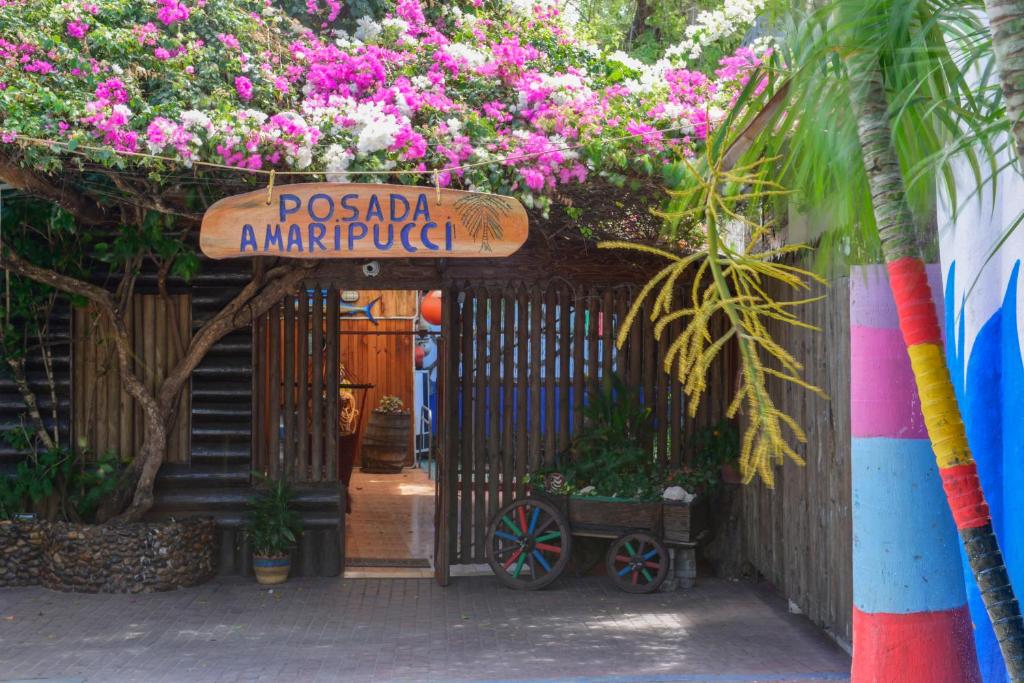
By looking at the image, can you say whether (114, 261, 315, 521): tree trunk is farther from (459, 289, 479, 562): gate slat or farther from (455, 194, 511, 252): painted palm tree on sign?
(455, 194, 511, 252): painted palm tree on sign

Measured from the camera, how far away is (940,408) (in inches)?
118

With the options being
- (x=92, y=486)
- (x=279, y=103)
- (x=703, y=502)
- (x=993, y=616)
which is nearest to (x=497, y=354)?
(x=703, y=502)

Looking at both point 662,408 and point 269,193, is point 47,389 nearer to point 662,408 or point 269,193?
point 269,193

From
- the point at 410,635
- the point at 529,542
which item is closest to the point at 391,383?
the point at 529,542

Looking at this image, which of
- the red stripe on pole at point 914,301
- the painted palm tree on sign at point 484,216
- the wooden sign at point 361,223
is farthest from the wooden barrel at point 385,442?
the red stripe on pole at point 914,301

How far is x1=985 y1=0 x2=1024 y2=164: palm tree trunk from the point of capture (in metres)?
2.58

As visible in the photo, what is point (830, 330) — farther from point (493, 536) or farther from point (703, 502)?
point (493, 536)

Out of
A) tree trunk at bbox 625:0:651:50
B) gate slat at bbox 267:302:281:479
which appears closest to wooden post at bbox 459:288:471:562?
gate slat at bbox 267:302:281:479

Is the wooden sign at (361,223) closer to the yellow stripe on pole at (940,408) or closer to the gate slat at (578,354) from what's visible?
the gate slat at (578,354)

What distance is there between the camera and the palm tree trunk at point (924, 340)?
2934mm

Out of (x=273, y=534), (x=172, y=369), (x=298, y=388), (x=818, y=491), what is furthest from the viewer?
(x=298, y=388)

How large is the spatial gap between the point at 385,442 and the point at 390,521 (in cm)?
417

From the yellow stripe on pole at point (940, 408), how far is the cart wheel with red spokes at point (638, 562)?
5.90 meters

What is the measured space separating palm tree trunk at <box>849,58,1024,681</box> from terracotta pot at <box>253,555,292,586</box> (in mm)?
7052
